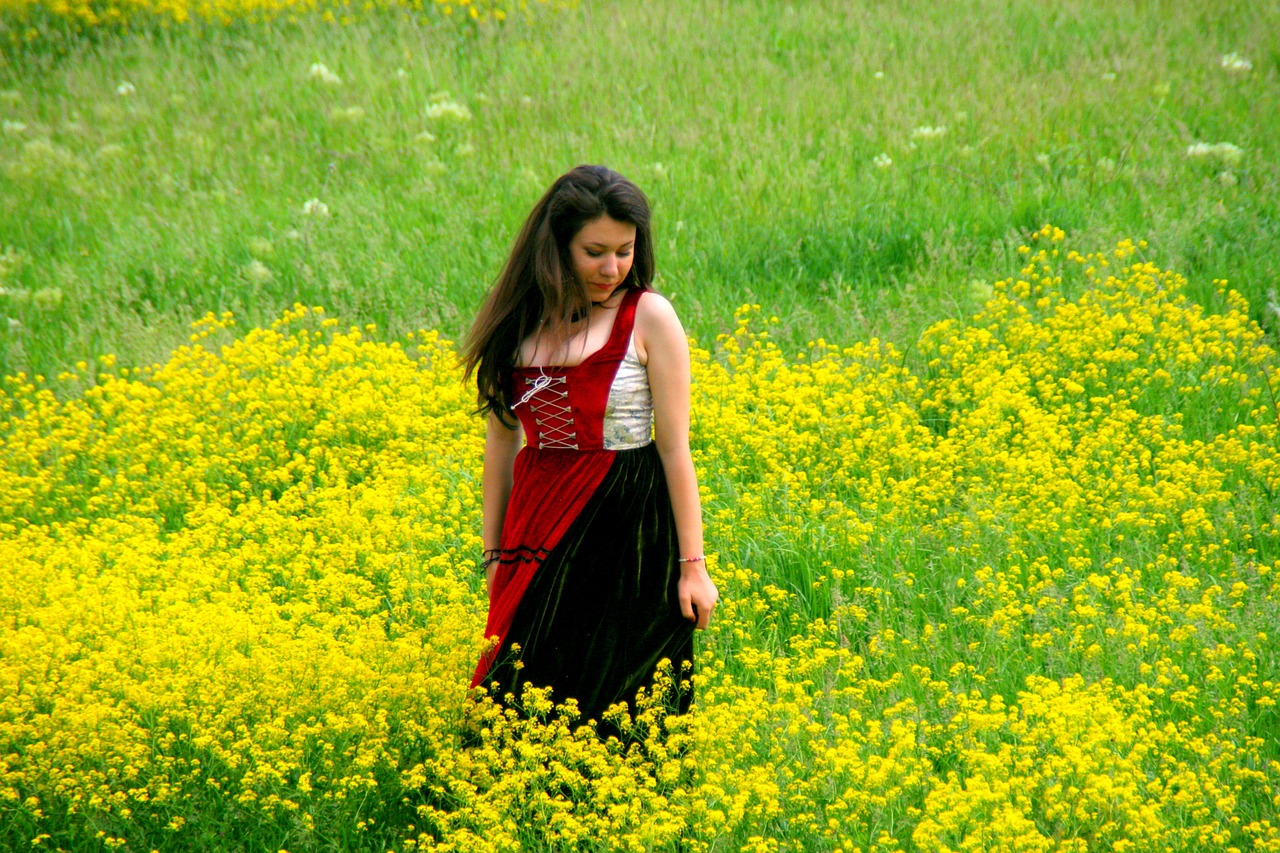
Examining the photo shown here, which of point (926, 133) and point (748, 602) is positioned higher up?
point (926, 133)

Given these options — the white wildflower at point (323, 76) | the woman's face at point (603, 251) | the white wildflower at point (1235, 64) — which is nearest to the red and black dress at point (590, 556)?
the woman's face at point (603, 251)

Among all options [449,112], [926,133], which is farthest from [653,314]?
[449,112]

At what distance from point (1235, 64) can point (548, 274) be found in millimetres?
8175

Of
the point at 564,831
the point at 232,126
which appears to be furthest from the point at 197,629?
the point at 232,126

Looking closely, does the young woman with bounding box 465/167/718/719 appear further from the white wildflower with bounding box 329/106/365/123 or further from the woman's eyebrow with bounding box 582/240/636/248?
the white wildflower with bounding box 329/106/365/123

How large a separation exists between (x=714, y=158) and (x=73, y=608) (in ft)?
19.2

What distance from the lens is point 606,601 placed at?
342 cm

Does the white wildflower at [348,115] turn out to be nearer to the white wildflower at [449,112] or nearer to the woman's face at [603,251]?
the white wildflower at [449,112]

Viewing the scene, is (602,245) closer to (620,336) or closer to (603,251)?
(603,251)

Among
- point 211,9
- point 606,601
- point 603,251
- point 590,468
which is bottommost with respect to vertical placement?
point 606,601

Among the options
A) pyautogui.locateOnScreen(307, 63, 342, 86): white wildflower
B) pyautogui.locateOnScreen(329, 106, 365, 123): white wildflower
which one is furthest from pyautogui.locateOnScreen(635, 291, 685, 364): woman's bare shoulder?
pyautogui.locateOnScreen(307, 63, 342, 86): white wildflower

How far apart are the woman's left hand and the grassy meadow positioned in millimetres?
363

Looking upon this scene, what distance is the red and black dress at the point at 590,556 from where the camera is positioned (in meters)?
3.40

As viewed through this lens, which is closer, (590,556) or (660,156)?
(590,556)
